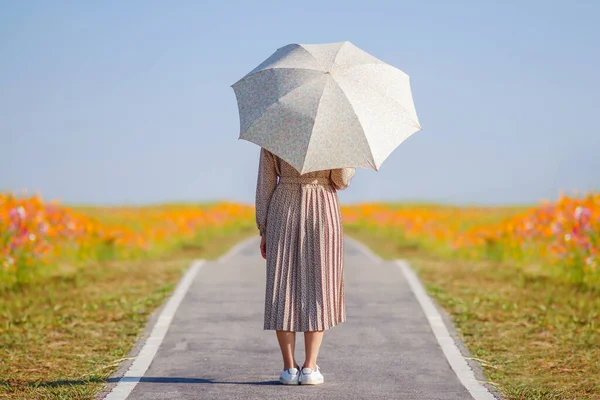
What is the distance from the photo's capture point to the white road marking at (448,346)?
7.27 m

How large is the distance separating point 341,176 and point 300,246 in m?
0.63

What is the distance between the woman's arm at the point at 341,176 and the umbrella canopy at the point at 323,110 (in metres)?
0.35

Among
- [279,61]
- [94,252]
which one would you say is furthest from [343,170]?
[94,252]

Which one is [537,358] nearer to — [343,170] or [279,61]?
[343,170]

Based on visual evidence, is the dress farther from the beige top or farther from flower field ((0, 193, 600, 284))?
flower field ((0, 193, 600, 284))

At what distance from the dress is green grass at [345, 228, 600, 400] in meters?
1.70

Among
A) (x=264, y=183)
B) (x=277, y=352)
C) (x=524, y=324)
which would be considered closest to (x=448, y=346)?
(x=277, y=352)

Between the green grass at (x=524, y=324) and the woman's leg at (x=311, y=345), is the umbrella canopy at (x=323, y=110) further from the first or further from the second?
the green grass at (x=524, y=324)

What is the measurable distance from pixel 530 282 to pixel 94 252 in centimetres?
879

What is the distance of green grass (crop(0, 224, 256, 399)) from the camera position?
7.81 meters

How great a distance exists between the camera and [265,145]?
6766 millimetres

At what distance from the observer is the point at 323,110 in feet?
22.3

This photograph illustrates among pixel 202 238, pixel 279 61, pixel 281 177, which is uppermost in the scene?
pixel 279 61

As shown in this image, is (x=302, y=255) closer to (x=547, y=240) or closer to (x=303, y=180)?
(x=303, y=180)
